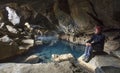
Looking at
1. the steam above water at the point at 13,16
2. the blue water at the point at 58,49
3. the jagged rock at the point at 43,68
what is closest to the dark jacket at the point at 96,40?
the jagged rock at the point at 43,68

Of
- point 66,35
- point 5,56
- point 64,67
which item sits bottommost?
point 66,35

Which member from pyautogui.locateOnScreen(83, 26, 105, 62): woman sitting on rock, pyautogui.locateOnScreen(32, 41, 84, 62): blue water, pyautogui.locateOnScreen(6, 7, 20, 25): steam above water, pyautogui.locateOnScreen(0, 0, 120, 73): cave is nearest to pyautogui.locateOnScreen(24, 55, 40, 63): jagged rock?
pyautogui.locateOnScreen(0, 0, 120, 73): cave

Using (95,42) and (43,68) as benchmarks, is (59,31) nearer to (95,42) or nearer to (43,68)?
(95,42)

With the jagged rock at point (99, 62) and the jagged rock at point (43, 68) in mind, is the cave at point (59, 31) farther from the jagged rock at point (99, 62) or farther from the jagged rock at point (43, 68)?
the jagged rock at point (43, 68)

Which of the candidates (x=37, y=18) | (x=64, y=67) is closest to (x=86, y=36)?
(x=37, y=18)

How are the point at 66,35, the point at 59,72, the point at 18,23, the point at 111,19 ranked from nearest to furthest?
the point at 59,72
the point at 111,19
the point at 66,35
the point at 18,23

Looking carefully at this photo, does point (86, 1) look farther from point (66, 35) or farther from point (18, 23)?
point (18, 23)

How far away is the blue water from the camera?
12989 millimetres

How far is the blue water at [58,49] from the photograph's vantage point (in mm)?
12989

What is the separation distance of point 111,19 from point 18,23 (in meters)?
8.99

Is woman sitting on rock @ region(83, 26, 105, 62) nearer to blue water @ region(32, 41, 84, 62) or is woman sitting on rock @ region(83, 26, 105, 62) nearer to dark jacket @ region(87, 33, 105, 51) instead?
dark jacket @ region(87, 33, 105, 51)

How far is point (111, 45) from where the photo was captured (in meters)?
13.1

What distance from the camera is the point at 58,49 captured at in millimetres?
14297

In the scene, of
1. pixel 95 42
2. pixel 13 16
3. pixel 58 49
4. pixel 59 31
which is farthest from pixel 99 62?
pixel 13 16
